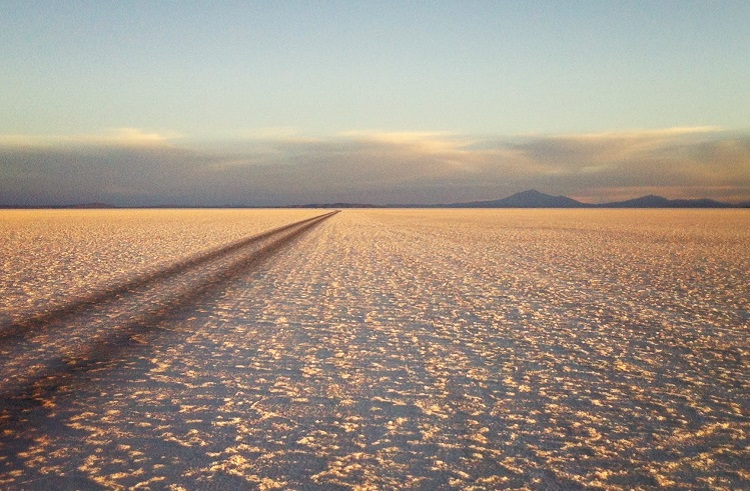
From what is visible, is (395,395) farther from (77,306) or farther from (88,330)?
(77,306)

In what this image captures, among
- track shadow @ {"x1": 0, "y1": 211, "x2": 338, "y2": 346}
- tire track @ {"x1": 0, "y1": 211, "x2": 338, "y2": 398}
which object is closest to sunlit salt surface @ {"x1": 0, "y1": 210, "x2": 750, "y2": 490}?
tire track @ {"x1": 0, "y1": 211, "x2": 338, "y2": 398}

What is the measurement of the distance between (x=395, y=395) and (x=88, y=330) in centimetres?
301

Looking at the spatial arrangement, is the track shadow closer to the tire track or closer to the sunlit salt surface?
the tire track

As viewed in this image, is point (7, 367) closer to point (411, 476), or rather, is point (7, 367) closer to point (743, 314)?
point (411, 476)

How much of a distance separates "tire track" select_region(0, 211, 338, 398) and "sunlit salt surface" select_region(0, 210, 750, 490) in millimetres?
45

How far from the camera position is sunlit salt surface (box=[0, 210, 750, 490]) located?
224 centimetres

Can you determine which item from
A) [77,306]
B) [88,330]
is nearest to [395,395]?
[88,330]

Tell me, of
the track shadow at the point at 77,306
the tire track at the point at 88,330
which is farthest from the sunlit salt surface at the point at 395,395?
the track shadow at the point at 77,306

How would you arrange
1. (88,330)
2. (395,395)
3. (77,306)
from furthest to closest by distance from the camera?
(77,306) → (88,330) → (395,395)

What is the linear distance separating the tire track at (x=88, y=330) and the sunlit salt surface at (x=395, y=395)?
0.15 feet

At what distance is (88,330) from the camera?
15.9 feet

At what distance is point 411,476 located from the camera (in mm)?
2172

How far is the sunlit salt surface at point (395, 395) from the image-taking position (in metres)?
2.24

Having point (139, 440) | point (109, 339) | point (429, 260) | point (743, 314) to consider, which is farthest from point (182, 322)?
point (429, 260)
